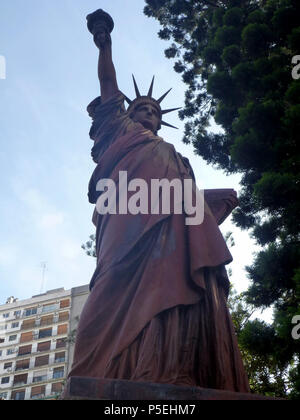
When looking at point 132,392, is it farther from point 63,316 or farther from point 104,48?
point 63,316

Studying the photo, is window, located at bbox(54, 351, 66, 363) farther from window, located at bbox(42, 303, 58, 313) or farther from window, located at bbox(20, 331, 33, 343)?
window, located at bbox(42, 303, 58, 313)

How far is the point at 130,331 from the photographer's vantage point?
12.3 feet

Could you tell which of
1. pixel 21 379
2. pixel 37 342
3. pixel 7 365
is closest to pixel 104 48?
pixel 21 379

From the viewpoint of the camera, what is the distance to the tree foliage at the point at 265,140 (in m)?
7.32

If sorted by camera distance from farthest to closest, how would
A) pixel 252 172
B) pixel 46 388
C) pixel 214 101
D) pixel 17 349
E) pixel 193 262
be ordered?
pixel 17 349 → pixel 46 388 → pixel 214 101 → pixel 252 172 → pixel 193 262

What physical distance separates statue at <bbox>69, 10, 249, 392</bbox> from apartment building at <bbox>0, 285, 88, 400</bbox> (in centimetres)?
3204

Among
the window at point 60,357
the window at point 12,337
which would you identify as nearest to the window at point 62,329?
the window at point 60,357

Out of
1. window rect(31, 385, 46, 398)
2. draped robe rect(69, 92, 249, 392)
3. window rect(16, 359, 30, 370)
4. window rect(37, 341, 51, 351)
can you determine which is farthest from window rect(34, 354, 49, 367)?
draped robe rect(69, 92, 249, 392)

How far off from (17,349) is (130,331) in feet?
131

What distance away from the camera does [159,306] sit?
12.4ft

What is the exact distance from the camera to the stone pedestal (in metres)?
3.01

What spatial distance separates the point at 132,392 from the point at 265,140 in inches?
246
